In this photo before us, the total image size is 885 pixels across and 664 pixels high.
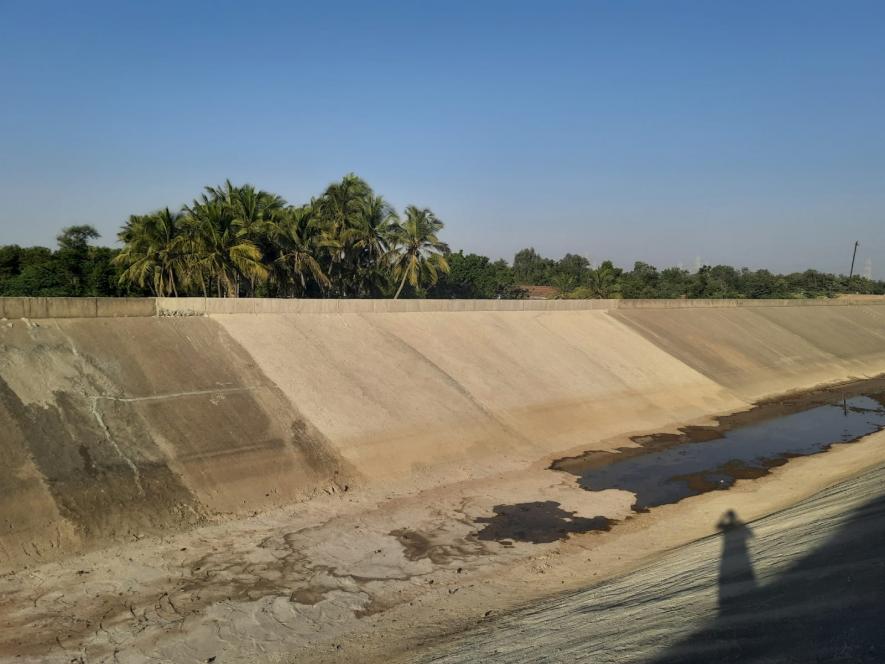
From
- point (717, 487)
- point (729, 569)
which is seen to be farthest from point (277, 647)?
point (717, 487)

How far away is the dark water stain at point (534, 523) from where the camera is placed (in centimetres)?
1391

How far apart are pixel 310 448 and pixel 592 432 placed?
1099 cm

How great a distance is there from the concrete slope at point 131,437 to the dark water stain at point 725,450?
820 cm

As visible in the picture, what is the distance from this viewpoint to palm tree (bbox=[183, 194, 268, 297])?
2998 centimetres

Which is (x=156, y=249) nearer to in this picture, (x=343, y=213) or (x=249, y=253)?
(x=249, y=253)

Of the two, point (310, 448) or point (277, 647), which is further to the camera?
point (310, 448)

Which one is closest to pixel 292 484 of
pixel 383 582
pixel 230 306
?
pixel 383 582

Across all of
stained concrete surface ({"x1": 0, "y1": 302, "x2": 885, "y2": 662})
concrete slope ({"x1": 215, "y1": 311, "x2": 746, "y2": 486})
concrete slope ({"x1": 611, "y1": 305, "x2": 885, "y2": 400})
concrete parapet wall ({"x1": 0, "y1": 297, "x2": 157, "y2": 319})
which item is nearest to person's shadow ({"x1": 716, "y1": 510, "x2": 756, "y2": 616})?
stained concrete surface ({"x1": 0, "y1": 302, "x2": 885, "y2": 662})

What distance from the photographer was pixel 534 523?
48.4 ft

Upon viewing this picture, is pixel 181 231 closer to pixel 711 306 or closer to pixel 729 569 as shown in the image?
pixel 729 569

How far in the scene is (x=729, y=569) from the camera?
936 cm

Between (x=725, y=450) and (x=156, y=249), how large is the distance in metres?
25.1

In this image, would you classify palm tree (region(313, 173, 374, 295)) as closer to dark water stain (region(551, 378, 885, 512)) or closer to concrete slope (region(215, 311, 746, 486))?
concrete slope (region(215, 311, 746, 486))

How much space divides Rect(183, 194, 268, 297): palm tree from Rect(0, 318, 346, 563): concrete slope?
33.3 feet
